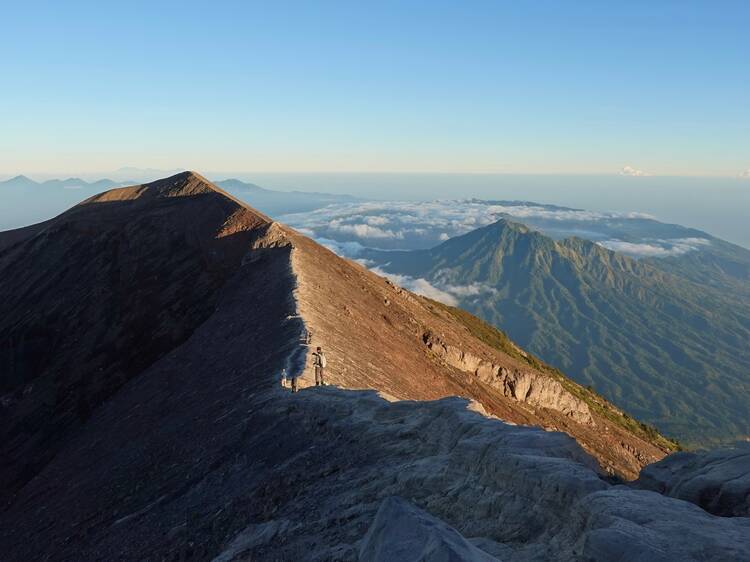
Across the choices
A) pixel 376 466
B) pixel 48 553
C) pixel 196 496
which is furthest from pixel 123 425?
pixel 376 466

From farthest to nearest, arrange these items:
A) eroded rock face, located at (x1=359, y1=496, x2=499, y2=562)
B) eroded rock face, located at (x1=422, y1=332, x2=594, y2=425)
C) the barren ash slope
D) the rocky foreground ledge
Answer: eroded rock face, located at (x1=422, y1=332, x2=594, y2=425), the barren ash slope, the rocky foreground ledge, eroded rock face, located at (x1=359, y1=496, x2=499, y2=562)

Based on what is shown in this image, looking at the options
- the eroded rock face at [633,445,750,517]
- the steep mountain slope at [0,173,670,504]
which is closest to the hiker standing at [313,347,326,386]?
the steep mountain slope at [0,173,670,504]

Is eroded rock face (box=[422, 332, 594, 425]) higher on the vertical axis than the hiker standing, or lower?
lower

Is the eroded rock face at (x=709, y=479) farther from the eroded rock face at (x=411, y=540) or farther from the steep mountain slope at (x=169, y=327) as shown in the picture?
the steep mountain slope at (x=169, y=327)

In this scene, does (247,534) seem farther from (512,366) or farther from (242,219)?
(242,219)

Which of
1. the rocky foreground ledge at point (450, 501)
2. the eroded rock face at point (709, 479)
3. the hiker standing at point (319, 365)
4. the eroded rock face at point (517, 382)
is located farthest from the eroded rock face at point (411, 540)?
the eroded rock face at point (517, 382)

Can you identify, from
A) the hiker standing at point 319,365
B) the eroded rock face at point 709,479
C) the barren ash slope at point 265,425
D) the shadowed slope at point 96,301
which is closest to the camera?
the eroded rock face at point 709,479

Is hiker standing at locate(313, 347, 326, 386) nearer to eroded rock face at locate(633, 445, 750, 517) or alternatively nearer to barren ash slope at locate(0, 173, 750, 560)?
barren ash slope at locate(0, 173, 750, 560)
